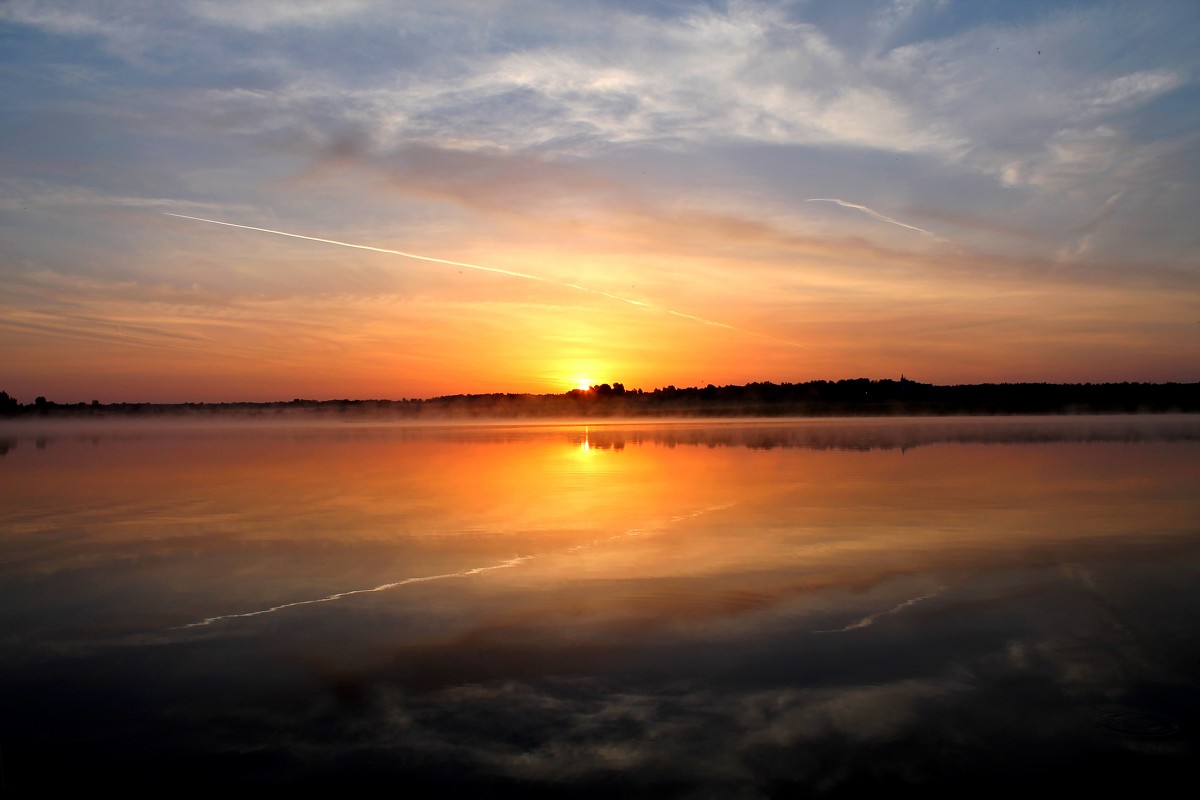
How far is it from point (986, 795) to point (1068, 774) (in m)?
0.50

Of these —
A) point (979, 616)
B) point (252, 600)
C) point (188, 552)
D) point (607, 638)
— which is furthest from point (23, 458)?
point (979, 616)

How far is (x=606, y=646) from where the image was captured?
6445mm

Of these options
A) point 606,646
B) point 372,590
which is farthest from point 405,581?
point 606,646

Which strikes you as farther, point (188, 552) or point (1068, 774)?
point (188, 552)

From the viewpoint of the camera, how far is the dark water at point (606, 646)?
14.9 feet

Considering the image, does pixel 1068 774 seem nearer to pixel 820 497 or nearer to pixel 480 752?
pixel 480 752

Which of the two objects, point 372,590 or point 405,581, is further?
point 405,581

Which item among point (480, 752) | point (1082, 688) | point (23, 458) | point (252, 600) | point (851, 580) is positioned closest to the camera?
point (480, 752)

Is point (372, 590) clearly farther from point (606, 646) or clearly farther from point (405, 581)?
point (606, 646)

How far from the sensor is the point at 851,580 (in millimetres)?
8375

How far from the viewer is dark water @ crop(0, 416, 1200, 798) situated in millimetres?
4539

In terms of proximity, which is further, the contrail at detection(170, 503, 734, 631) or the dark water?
the contrail at detection(170, 503, 734, 631)

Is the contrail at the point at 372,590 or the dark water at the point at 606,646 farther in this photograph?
the contrail at the point at 372,590

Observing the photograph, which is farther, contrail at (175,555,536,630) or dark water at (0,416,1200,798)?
contrail at (175,555,536,630)
